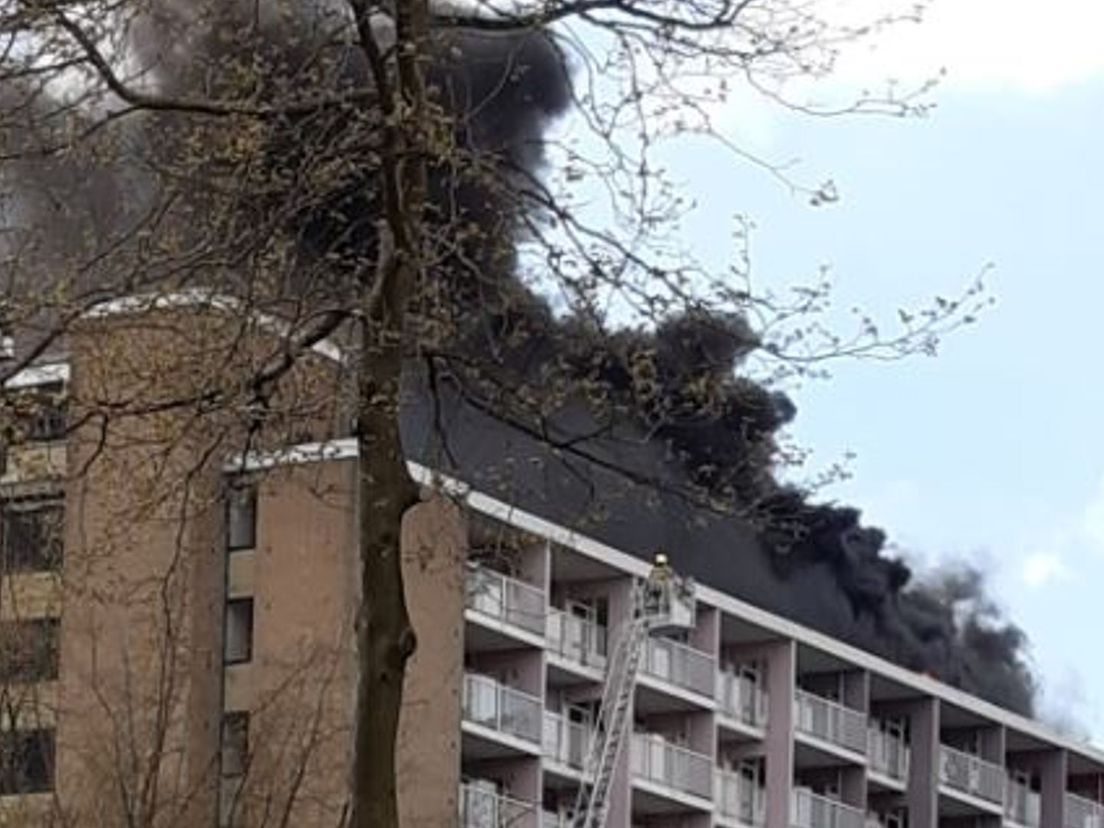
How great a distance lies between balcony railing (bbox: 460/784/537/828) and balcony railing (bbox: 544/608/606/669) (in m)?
3.73

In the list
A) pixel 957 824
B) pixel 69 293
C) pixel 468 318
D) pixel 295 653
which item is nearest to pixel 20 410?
pixel 69 293

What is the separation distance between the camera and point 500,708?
6184cm

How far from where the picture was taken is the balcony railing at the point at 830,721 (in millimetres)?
73312

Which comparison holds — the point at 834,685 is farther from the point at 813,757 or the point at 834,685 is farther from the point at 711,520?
the point at 711,520

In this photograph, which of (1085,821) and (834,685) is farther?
(1085,821)

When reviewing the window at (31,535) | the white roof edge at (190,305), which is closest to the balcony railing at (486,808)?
the window at (31,535)

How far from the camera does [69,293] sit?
13.3 meters

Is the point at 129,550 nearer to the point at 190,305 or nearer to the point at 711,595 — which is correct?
the point at 190,305

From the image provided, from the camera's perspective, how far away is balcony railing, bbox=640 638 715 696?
66750 mm

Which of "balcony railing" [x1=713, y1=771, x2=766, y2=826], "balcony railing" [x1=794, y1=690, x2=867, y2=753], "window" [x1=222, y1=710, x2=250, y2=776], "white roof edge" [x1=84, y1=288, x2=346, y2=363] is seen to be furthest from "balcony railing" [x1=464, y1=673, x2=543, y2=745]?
"white roof edge" [x1=84, y1=288, x2=346, y2=363]

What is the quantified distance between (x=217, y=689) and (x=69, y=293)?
1819 inches

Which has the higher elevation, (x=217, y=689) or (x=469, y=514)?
(x=217, y=689)

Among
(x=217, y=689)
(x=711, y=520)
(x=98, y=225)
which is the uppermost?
(x=217, y=689)

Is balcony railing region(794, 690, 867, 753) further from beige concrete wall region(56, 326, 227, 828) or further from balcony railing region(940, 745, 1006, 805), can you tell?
A: beige concrete wall region(56, 326, 227, 828)
